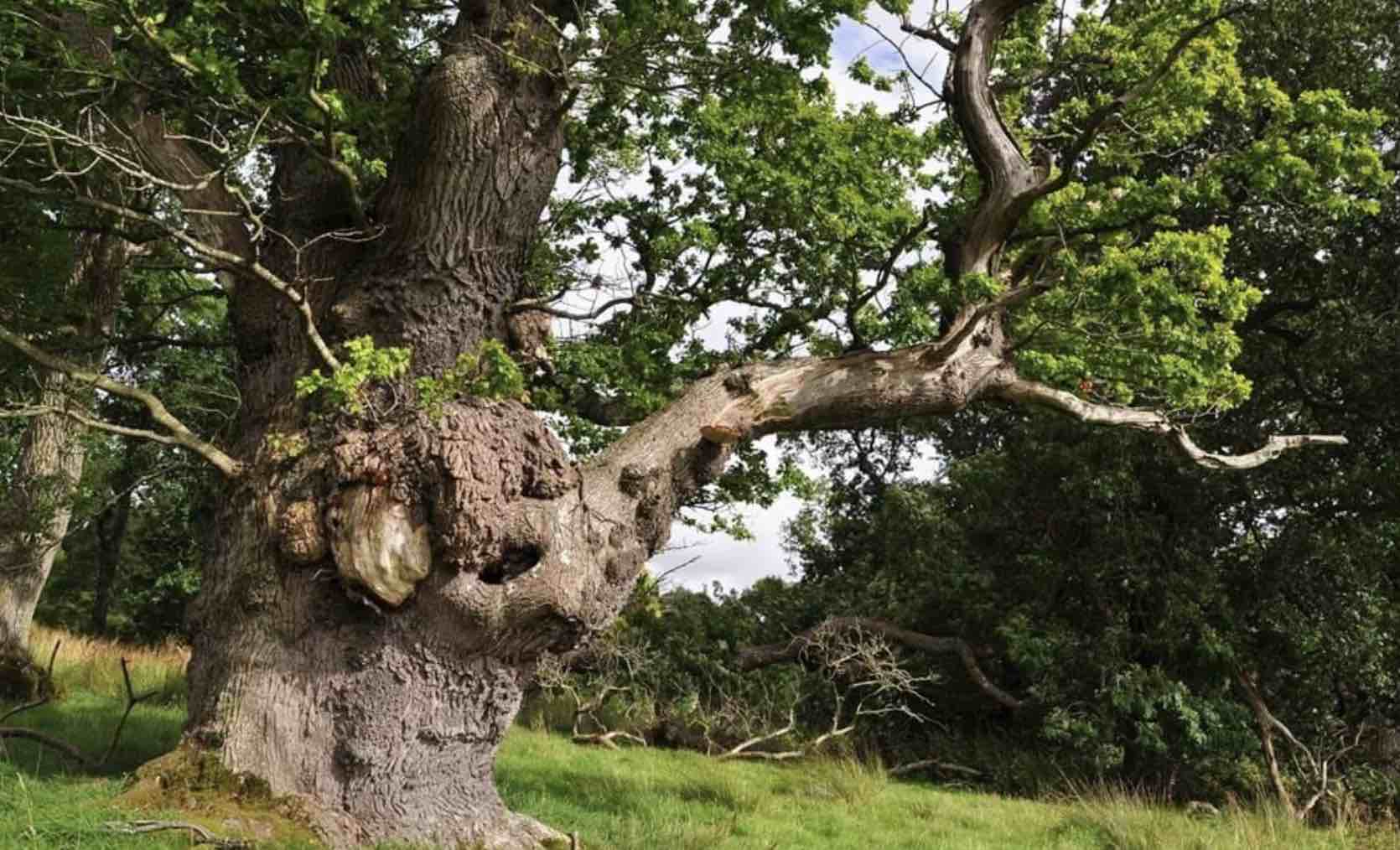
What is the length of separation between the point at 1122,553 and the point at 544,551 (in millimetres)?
11579

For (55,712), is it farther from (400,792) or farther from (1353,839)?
(1353,839)

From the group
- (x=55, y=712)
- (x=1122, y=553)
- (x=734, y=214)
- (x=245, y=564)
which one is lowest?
(x=55, y=712)

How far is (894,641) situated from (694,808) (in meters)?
8.93

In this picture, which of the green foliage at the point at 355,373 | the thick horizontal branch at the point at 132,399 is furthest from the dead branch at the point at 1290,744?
the thick horizontal branch at the point at 132,399

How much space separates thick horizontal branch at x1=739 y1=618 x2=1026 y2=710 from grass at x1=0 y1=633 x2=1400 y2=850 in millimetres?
3166

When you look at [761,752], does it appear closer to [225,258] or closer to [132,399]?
[132,399]

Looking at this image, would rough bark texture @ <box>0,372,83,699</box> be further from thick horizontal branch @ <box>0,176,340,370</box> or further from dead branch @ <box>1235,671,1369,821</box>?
dead branch @ <box>1235,671,1369,821</box>

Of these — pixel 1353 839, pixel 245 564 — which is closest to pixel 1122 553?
pixel 1353 839

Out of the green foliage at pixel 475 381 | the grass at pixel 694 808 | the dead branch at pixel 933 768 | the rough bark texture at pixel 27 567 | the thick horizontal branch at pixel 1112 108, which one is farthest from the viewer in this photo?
the dead branch at pixel 933 768

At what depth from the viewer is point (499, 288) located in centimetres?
871

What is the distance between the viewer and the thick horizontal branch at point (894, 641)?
17625 mm

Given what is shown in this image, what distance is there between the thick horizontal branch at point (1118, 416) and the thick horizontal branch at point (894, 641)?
7.58 meters

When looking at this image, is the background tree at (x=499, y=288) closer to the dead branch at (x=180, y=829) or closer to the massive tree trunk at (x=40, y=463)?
the dead branch at (x=180, y=829)

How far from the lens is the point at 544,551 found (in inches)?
295
